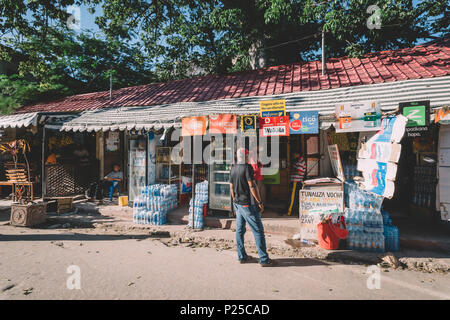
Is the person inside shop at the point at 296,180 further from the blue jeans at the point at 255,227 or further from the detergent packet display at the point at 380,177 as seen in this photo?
the blue jeans at the point at 255,227

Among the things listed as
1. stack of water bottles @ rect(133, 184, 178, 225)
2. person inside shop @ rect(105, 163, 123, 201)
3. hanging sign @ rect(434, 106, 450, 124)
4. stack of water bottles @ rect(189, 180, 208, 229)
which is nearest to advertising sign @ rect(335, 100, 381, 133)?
hanging sign @ rect(434, 106, 450, 124)

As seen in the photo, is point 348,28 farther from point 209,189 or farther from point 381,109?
point 209,189

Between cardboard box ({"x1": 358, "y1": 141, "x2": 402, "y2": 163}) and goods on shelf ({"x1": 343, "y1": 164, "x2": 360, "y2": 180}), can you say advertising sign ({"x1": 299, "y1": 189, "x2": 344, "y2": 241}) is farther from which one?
goods on shelf ({"x1": 343, "y1": 164, "x2": 360, "y2": 180})

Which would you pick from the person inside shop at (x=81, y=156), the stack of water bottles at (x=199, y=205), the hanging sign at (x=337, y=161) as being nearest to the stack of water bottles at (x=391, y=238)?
the hanging sign at (x=337, y=161)

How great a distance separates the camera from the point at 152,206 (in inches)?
274

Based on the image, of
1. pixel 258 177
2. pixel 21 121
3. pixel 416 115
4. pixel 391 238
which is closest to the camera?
pixel 416 115

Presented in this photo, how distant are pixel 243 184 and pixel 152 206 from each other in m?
3.63

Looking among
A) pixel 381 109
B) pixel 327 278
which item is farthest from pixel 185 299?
pixel 381 109

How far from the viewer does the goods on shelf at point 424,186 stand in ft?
19.5

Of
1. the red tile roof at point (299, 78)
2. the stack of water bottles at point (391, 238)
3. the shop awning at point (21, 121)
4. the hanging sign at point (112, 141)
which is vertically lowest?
the stack of water bottles at point (391, 238)

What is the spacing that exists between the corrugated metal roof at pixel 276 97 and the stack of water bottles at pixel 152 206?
188 cm

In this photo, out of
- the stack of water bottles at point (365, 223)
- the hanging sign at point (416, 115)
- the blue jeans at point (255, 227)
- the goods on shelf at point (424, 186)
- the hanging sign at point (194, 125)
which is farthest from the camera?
the hanging sign at point (194, 125)

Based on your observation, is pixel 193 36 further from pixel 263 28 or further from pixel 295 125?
pixel 295 125

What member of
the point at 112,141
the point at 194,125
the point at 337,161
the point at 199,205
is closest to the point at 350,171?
the point at 337,161
